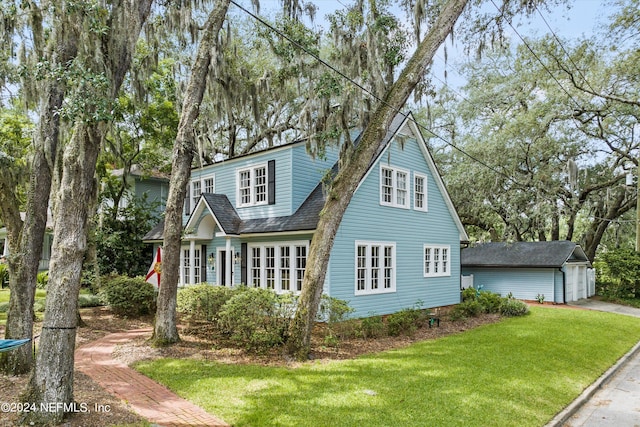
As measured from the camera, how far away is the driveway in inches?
238

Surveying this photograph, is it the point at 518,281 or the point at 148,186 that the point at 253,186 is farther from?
the point at 518,281

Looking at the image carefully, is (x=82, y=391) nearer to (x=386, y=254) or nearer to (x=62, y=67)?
(x=62, y=67)

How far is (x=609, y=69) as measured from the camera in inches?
723

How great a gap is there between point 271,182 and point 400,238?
194 inches

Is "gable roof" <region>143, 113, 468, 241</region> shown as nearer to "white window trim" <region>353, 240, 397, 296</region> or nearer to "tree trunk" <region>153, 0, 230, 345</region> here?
"white window trim" <region>353, 240, 397, 296</region>

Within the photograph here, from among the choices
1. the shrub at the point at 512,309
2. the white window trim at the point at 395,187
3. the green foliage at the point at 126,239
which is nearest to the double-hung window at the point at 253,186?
the white window trim at the point at 395,187

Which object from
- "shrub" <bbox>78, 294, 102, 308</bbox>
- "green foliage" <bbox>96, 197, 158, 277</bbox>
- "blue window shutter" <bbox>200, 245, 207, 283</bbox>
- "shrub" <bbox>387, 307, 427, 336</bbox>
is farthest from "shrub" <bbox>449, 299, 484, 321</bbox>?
"green foliage" <bbox>96, 197, 158, 277</bbox>

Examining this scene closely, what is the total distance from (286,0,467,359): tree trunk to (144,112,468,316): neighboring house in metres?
3.44

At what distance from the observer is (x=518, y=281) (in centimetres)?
2112

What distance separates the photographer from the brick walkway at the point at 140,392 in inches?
211

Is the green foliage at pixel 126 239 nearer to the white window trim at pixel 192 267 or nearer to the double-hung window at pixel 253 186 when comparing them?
the white window trim at pixel 192 267

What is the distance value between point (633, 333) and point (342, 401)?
11640 millimetres

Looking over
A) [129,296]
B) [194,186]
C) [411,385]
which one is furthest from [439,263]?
[129,296]

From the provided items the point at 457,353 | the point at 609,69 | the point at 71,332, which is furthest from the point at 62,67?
the point at 609,69
